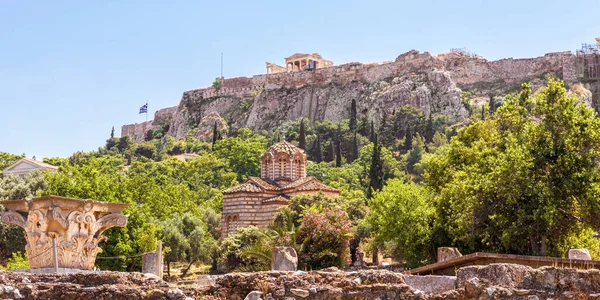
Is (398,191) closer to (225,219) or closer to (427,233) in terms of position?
(427,233)

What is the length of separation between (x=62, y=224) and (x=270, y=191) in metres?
35.8

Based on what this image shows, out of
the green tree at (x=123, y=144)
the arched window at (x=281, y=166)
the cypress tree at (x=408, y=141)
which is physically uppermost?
the green tree at (x=123, y=144)

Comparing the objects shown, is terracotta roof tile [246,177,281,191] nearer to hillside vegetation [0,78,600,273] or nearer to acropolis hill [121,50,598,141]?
hillside vegetation [0,78,600,273]

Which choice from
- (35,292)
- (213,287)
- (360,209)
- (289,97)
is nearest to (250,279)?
(213,287)

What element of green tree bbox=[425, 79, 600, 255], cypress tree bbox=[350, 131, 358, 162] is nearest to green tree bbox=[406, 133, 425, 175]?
cypress tree bbox=[350, 131, 358, 162]

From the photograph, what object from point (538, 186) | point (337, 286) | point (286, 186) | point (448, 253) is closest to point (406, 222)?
point (538, 186)

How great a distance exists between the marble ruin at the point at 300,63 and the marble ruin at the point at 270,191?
82074 mm

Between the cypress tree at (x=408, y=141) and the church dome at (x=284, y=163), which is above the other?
the cypress tree at (x=408, y=141)

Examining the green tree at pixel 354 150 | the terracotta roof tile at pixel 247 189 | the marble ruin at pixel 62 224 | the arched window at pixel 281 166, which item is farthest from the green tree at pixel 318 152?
the marble ruin at pixel 62 224

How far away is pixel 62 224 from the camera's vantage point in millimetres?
16250

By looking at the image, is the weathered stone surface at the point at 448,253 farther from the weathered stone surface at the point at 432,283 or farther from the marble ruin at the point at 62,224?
the weathered stone surface at the point at 432,283

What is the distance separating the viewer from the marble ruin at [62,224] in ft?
52.8

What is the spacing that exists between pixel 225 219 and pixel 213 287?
139 feet

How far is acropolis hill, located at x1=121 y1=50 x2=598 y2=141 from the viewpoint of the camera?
379ft
